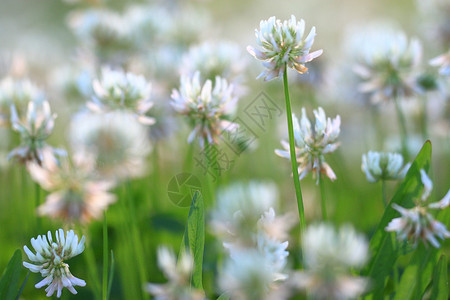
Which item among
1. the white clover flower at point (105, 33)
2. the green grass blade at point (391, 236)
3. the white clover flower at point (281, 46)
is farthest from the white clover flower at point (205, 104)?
the white clover flower at point (105, 33)

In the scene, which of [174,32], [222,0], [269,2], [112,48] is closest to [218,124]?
[112,48]

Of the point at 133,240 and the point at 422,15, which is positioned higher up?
the point at 422,15

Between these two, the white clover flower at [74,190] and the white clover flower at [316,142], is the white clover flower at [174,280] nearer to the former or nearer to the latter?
the white clover flower at [316,142]

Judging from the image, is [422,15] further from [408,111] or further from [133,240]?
[133,240]

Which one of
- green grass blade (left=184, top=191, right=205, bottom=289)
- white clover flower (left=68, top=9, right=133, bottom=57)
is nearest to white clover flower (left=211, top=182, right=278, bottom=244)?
green grass blade (left=184, top=191, right=205, bottom=289)

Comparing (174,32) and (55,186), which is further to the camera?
(174,32)

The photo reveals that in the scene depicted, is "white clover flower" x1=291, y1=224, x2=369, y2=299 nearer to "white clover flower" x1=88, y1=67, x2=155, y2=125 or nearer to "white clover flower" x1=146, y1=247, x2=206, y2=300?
"white clover flower" x1=146, y1=247, x2=206, y2=300

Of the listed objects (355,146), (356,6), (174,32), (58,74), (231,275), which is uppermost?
(356,6)
